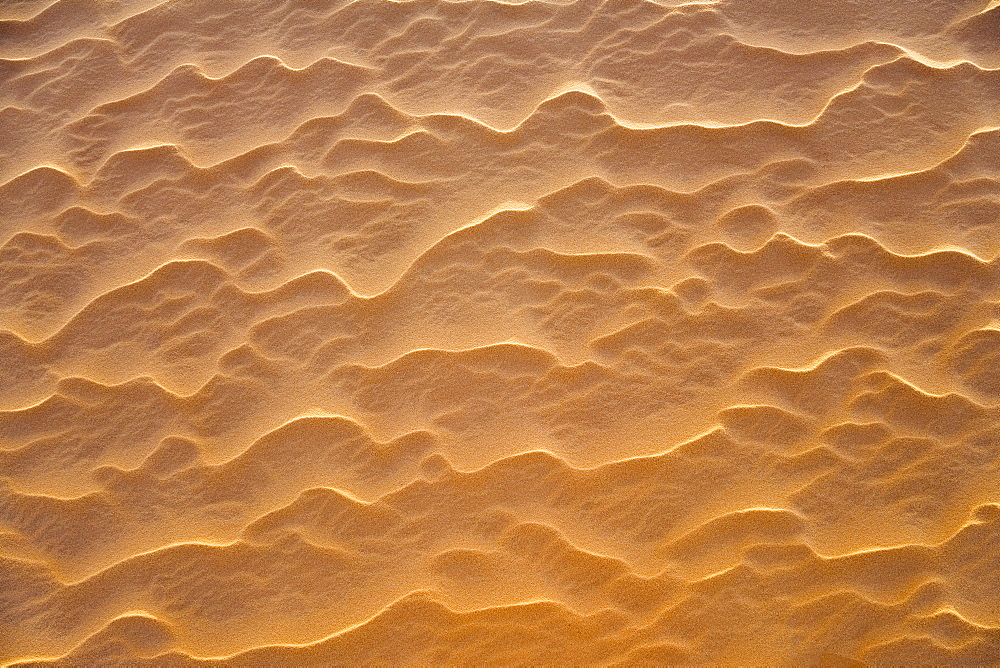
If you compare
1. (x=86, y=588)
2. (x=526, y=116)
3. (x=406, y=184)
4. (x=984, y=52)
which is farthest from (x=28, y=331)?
(x=984, y=52)

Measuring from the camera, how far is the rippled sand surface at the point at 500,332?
229cm

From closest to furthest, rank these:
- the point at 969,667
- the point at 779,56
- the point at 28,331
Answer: the point at 969,667
the point at 28,331
the point at 779,56

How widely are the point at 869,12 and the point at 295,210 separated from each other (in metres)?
2.34

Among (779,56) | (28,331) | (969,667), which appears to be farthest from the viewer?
(779,56)

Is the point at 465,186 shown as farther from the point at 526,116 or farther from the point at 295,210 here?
the point at 295,210

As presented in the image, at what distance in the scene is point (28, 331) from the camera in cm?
262

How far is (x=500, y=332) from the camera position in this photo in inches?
99.0

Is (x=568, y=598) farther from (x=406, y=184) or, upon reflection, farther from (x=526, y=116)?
(x=526, y=116)

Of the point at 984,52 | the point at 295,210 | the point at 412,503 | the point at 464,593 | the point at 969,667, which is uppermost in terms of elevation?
the point at 295,210

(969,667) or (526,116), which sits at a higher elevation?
(526,116)

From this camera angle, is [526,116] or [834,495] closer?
[834,495]

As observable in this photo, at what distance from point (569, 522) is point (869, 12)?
2282mm

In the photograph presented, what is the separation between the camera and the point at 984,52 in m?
2.82

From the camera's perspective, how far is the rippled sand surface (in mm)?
2289
